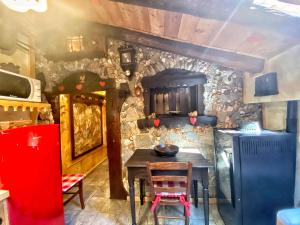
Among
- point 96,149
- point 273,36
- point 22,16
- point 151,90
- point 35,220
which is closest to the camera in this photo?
point 273,36

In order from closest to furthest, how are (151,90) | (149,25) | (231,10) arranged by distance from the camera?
(231,10) < (149,25) < (151,90)

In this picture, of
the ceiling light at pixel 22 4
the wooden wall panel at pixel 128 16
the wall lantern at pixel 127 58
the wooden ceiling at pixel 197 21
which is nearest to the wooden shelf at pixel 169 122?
the wall lantern at pixel 127 58

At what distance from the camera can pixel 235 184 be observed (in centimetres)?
191

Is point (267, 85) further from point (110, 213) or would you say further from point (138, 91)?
point (110, 213)

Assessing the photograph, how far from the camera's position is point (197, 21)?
1.74 meters

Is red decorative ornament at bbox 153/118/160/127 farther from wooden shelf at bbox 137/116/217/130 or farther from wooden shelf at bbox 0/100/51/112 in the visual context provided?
wooden shelf at bbox 0/100/51/112

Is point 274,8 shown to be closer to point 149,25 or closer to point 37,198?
point 149,25

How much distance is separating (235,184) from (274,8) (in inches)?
63.9

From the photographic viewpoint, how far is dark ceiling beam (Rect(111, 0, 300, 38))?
1.18 metres

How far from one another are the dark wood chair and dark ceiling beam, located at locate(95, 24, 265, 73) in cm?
150

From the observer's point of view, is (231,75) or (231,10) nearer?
(231,10)

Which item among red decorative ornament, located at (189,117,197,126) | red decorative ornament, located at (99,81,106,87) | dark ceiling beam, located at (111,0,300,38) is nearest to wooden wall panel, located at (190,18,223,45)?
dark ceiling beam, located at (111,0,300,38)

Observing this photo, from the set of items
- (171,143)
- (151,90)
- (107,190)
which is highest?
(151,90)

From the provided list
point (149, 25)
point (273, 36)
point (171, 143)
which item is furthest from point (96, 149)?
point (273, 36)
